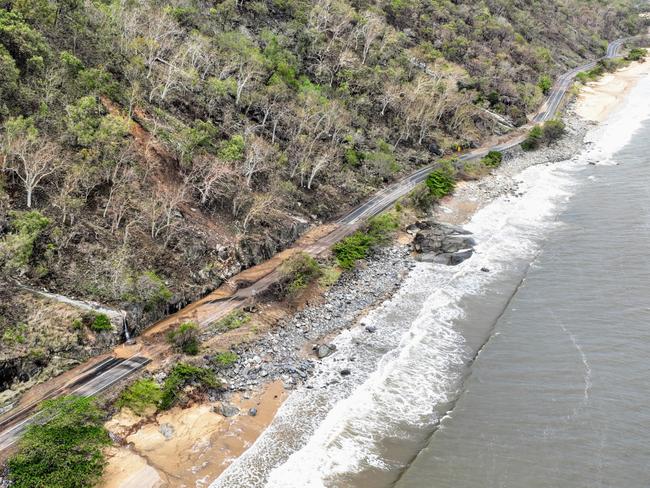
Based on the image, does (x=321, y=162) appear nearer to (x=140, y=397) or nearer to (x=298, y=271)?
(x=298, y=271)

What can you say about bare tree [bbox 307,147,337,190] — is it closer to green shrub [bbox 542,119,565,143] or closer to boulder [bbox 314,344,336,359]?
boulder [bbox 314,344,336,359]

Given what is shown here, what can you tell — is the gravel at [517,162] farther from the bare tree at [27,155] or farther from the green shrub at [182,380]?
the bare tree at [27,155]

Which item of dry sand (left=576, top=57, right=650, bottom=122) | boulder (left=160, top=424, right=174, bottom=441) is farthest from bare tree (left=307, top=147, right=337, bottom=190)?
dry sand (left=576, top=57, right=650, bottom=122)

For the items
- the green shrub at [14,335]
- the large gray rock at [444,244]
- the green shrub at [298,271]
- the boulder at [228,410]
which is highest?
the large gray rock at [444,244]

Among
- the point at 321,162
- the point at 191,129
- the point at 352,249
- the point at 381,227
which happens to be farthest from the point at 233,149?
the point at 381,227

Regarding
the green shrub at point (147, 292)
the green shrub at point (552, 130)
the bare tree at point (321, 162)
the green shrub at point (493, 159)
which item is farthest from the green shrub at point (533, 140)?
the green shrub at point (147, 292)

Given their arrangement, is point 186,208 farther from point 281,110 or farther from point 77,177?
point 281,110
